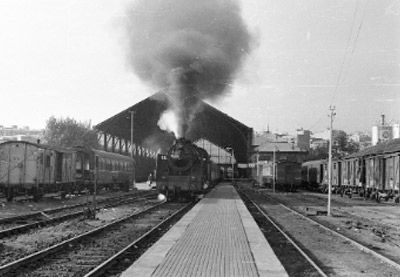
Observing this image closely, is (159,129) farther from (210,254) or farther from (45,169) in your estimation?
(210,254)

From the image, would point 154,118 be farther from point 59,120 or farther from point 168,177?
point 168,177

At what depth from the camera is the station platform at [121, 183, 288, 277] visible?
8797 millimetres

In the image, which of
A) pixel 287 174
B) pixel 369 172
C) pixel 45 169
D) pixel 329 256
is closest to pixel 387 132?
pixel 287 174

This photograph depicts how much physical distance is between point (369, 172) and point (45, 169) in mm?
22156

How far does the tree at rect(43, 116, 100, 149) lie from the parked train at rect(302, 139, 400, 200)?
36.5m

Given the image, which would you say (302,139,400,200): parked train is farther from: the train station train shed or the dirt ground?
the train station train shed

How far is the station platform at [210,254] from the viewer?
8.80 meters

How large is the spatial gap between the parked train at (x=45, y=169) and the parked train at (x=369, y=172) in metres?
17.4

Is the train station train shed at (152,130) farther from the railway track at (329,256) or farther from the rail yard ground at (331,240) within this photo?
the railway track at (329,256)

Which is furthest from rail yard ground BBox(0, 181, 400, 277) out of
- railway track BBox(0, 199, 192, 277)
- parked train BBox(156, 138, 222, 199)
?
parked train BBox(156, 138, 222, 199)

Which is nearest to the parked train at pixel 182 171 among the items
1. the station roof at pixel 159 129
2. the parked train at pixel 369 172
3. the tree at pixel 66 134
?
the parked train at pixel 369 172

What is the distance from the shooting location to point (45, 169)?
28578 mm

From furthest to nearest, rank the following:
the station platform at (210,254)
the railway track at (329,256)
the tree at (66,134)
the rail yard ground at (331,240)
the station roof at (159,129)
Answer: the tree at (66,134)
the station roof at (159,129)
the rail yard ground at (331,240)
the railway track at (329,256)
the station platform at (210,254)

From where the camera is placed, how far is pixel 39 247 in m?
11.6
